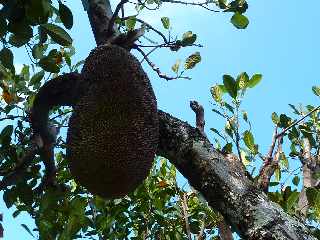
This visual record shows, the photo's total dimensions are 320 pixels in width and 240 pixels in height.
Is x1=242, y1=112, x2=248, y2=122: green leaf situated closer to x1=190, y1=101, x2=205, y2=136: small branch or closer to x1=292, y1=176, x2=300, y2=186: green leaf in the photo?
x1=292, y1=176, x2=300, y2=186: green leaf

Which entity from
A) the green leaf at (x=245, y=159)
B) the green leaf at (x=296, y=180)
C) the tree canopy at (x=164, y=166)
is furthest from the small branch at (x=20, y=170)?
the green leaf at (x=296, y=180)

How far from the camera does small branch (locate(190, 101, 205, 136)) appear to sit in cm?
165

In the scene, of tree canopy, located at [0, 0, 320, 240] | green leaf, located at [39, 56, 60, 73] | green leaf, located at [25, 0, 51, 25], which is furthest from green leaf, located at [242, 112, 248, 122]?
green leaf, located at [25, 0, 51, 25]

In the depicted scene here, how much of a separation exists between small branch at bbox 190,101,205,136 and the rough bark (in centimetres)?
4

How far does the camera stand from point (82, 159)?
1.67 meters

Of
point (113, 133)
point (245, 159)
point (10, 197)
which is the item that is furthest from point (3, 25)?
point (245, 159)

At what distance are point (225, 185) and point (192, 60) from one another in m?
1.17

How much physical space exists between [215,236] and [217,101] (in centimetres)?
94

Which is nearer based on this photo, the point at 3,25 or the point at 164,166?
the point at 3,25

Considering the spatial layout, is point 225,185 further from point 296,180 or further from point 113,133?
point 296,180

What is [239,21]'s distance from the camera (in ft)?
7.55

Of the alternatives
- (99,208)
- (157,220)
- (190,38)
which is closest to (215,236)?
(157,220)

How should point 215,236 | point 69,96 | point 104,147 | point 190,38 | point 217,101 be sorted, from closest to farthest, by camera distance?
point 104,147, point 69,96, point 190,38, point 217,101, point 215,236

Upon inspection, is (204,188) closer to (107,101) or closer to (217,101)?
(107,101)
